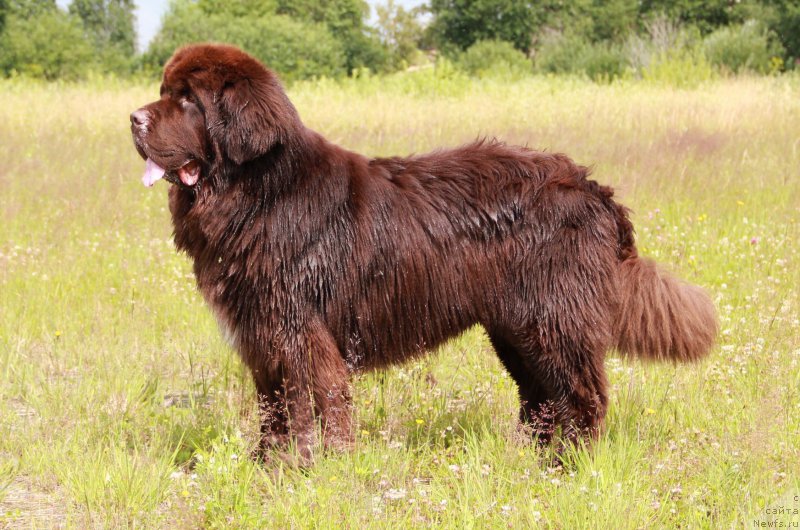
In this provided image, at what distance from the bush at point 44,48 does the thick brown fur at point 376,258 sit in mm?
33950

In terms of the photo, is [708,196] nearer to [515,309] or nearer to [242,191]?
[515,309]

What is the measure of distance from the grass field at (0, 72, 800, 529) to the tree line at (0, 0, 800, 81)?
1153 centimetres

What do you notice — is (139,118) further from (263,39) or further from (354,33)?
(354,33)

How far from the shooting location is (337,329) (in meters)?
3.45

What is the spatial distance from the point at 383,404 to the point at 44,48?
123 feet

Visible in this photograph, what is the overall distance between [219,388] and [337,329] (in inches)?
51.6

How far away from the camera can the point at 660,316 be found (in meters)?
3.50

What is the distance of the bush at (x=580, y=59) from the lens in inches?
1113

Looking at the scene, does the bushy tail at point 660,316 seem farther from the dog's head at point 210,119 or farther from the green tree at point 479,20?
the green tree at point 479,20

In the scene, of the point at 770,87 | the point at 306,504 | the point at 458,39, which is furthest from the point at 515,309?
the point at 458,39

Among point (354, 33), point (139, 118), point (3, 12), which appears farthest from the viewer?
point (354, 33)

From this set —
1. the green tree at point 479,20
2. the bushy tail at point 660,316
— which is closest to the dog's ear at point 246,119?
the bushy tail at point 660,316

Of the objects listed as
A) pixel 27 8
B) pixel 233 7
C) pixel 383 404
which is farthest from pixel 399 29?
pixel 383 404

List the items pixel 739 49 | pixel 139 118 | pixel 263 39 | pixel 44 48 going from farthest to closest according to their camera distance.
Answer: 1. pixel 263 39
2. pixel 44 48
3. pixel 739 49
4. pixel 139 118
